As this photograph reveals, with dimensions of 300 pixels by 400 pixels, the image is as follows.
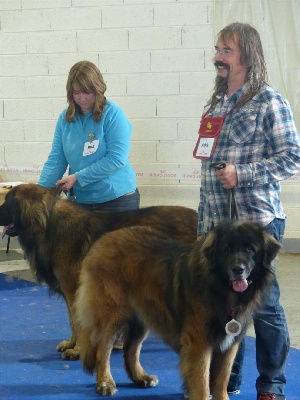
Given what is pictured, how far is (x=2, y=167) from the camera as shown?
7336 millimetres

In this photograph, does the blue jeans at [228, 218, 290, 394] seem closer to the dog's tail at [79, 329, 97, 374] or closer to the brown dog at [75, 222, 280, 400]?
the brown dog at [75, 222, 280, 400]

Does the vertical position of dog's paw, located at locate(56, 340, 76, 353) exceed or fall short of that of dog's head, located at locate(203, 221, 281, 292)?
it falls short

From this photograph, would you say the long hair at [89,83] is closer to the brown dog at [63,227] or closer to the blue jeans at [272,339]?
the brown dog at [63,227]

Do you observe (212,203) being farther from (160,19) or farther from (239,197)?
(160,19)

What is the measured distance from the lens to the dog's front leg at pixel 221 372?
10.4 ft

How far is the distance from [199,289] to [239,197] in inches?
18.3

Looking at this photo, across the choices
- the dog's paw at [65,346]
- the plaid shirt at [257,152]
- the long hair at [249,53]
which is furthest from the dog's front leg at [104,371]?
the long hair at [249,53]

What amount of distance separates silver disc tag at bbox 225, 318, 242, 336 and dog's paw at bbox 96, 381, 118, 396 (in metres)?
0.91

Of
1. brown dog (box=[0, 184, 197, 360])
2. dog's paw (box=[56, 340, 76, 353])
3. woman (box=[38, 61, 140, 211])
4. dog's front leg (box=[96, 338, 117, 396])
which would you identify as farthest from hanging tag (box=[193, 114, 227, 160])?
dog's paw (box=[56, 340, 76, 353])

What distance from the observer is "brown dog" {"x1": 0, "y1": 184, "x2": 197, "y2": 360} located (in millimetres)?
4148

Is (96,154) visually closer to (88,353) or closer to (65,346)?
(65,346)

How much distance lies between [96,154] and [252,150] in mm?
1566

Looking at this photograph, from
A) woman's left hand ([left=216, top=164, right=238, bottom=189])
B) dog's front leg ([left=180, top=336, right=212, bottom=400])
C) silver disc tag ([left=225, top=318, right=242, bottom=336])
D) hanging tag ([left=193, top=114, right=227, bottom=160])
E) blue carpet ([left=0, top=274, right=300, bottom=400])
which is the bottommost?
blue carpet ([left=0, top=274, right=300, bottom=400])

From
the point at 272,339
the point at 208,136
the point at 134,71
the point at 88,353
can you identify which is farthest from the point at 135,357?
the point at 134,71
